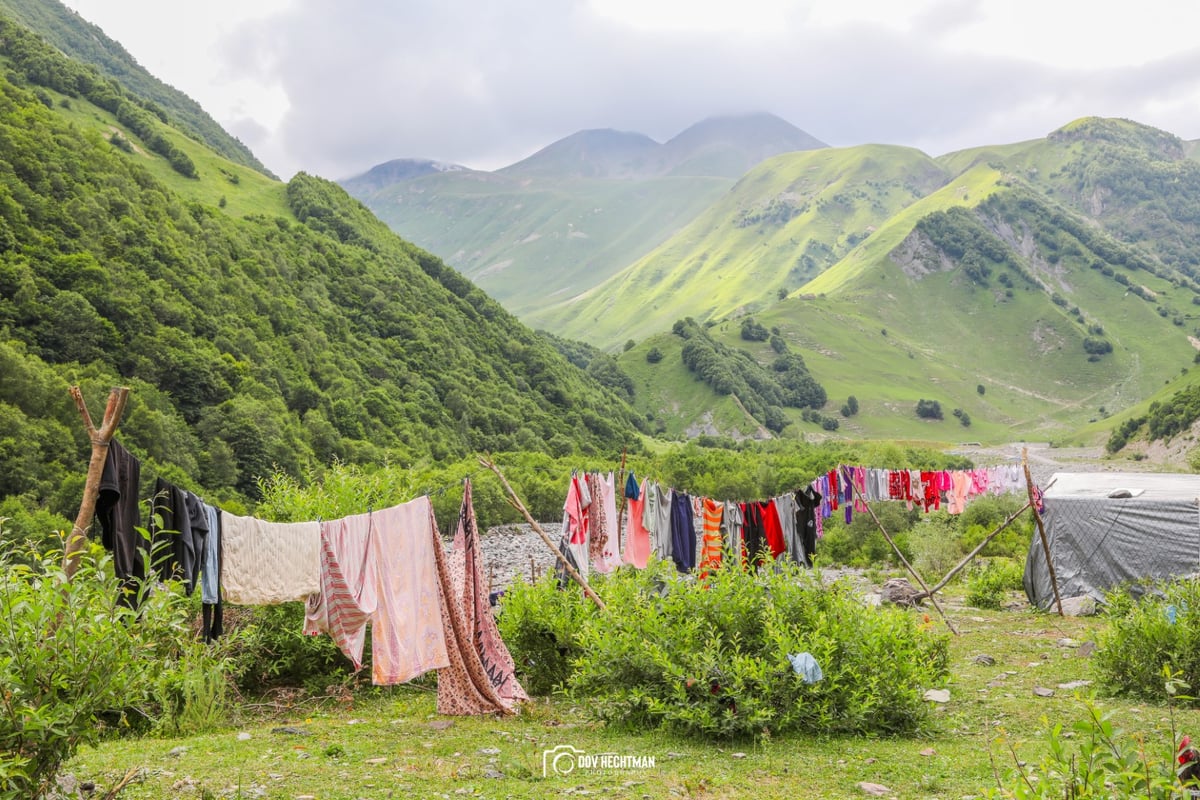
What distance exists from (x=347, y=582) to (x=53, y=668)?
702 cm

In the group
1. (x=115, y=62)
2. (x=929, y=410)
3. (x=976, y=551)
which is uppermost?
(x=115, y=62)

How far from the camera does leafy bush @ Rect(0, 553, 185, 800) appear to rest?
15.8ft

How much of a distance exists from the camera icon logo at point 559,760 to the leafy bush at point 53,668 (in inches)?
170

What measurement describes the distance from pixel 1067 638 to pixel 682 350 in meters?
117

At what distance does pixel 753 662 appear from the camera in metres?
9.62

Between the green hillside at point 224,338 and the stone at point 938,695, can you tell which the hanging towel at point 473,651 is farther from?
the green hillside at point 224,338

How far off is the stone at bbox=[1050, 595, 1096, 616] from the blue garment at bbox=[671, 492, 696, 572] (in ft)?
27.6

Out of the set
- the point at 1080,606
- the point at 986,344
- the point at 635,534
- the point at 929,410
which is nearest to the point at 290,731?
the point at 635,534

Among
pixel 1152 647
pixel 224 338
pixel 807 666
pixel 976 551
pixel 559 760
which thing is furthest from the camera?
pixel 224 338

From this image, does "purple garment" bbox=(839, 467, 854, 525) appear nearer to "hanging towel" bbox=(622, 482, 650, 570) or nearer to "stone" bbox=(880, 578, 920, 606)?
"stone" bbox=(880, 578, 920, 606)

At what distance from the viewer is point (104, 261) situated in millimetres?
58938

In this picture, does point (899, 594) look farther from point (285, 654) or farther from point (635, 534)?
point (285, 654)

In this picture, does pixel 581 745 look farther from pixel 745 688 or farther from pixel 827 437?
pixel 827 437

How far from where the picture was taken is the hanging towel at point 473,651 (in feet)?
38.0
